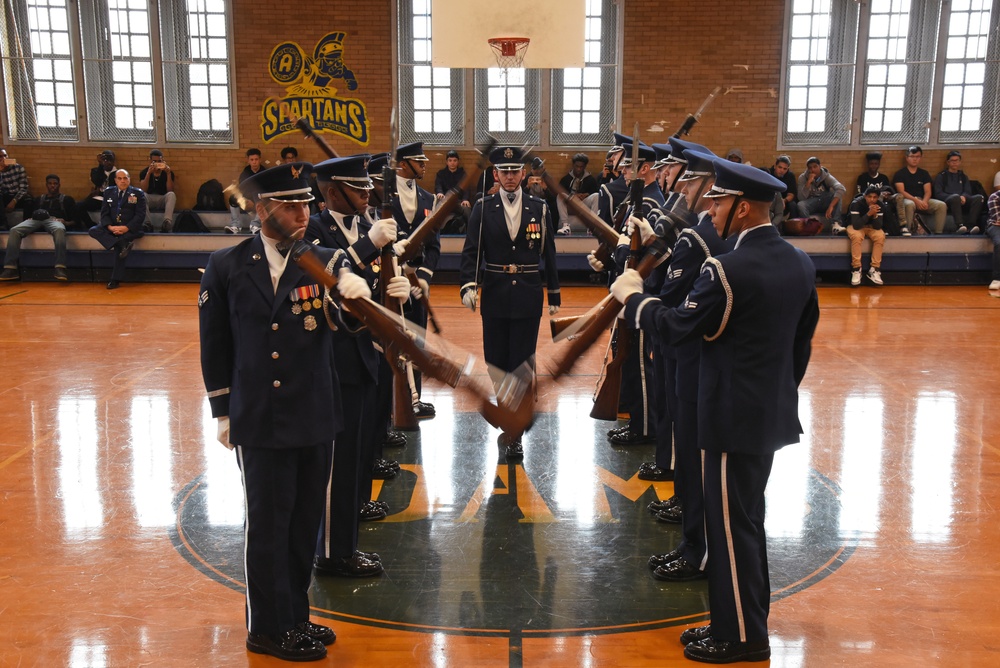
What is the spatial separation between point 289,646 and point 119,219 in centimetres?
1133

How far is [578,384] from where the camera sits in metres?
8.00

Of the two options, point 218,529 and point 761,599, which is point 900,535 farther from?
point 218,529

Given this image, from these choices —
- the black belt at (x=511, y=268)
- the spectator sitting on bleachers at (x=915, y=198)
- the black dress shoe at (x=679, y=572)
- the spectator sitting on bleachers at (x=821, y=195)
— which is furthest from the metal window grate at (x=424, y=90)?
the black dress shoe at (x=679, y=572)

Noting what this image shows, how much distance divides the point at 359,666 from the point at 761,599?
1.61 meters

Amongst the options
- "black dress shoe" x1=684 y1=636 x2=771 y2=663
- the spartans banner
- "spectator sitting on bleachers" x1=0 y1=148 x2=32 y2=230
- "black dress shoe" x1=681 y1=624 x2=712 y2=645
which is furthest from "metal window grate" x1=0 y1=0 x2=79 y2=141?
"black dress shoe" x1=684 y1=636 x2=771 y2=663

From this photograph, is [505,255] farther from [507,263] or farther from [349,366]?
[349,366]

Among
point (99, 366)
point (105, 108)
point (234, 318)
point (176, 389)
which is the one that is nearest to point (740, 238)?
point (234, 318)

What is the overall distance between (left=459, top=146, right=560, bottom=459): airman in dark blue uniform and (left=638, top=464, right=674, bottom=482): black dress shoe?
3.81 ft

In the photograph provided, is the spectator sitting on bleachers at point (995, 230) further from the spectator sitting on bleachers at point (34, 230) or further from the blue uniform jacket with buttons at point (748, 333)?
the spectator sitting on bleachers at point (34, 230)

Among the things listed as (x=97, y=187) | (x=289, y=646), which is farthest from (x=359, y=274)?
(x=97, y=187)

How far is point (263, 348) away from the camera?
11.4 feet

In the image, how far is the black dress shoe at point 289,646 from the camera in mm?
3588

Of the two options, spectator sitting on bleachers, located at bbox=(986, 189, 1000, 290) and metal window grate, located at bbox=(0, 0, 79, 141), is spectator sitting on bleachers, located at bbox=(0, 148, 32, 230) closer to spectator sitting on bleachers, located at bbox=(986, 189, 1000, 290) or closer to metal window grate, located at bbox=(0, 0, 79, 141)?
metal window grate, located at bbox=(0, 0, 79, 141)

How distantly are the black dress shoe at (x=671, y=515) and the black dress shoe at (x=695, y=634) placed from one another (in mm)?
1275
